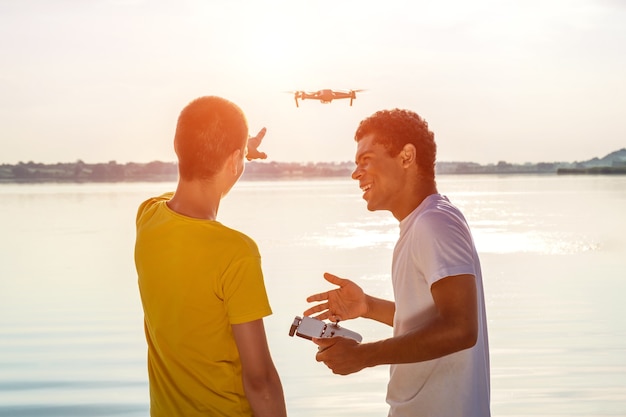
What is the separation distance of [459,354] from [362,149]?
0.83 meters

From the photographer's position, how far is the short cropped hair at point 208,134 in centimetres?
310

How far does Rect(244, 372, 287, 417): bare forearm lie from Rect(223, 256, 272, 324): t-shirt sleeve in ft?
0.71

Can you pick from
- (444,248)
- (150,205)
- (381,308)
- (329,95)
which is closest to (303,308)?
(329,95)

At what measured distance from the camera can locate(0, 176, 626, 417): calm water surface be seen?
31.0ft

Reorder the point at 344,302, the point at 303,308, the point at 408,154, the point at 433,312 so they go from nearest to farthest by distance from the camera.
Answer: the point at 433,312
the point at 408,154
the point at 344,302
the point at 303,308

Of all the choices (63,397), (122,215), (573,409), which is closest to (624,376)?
(573,409)

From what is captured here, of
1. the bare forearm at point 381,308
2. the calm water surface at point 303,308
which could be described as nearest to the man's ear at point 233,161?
the bare forearm at point 381,308

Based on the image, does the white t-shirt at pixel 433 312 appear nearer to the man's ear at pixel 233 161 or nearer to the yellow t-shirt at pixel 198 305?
the yellow t-shirt at pixel 198 305

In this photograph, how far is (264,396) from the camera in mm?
3070

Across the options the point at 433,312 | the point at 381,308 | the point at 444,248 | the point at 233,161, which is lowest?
the point at 381,308

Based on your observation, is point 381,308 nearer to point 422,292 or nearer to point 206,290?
point 422,292

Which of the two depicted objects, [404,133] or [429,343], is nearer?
[429,343]

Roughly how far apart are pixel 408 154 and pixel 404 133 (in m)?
0.08

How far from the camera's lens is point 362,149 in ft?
11.4
